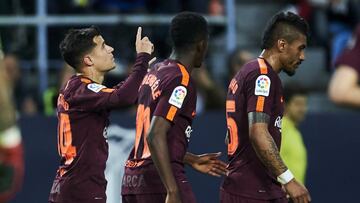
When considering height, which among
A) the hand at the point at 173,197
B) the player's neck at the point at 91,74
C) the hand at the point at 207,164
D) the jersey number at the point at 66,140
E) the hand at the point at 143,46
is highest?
the hand at the point at 143,46

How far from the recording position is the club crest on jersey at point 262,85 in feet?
25.6

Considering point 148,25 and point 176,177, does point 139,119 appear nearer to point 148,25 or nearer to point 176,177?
point 176,177

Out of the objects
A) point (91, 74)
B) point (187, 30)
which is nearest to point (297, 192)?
point (187, 30)

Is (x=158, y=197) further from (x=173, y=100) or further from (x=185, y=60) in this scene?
(x=185, y=60)

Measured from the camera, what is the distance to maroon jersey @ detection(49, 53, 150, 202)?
8156 mm

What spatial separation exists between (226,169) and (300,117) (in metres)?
2.80

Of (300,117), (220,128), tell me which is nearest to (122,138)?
(220,128)

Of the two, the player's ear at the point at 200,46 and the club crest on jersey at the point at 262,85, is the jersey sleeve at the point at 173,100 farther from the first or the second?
the club crest on jersey at the point at 262,85

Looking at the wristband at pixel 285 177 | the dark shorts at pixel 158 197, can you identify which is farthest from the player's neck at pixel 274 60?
the dark shorts at pixel 158 197

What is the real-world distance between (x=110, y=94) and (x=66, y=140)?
1.50 ft

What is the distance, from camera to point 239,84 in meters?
7.95

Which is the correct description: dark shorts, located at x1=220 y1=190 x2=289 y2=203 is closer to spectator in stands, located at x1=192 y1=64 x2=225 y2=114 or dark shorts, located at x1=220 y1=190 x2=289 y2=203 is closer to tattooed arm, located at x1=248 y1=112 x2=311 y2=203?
tattooed arm, located at x1=248 y1=112 x2=311 y2=203

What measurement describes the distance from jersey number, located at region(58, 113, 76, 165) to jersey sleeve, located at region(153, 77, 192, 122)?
→ 817mm

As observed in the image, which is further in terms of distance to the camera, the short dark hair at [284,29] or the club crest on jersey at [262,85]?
the short dark hair at [284,29]
